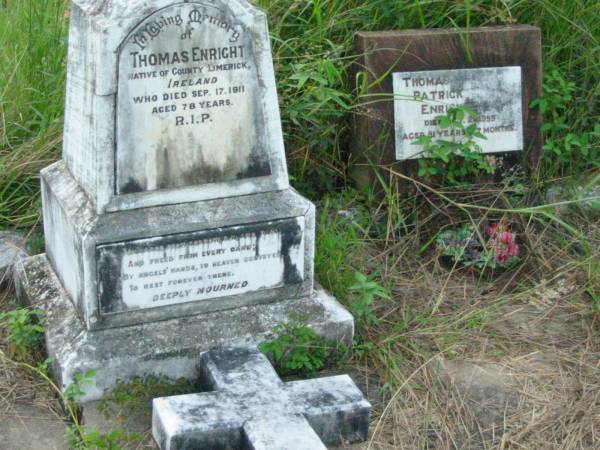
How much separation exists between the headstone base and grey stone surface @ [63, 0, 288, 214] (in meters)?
0.39

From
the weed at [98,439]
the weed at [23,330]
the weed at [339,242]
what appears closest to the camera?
the weed at [98,439]

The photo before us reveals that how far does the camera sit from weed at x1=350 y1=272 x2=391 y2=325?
126 inches

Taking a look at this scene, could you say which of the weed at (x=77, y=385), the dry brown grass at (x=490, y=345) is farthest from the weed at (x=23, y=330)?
the dry brown grass at (x=490, y=345)

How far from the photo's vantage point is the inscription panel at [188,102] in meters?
2.82

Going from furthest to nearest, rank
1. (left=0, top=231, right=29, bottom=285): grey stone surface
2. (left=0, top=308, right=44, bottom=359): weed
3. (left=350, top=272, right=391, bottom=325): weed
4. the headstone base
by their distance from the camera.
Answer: (left=0, top=231, right=29, bottom=285): grey stone surface → (left=350, top=272, right=391, bottom=325): weed → (left=0, top=308, right=44, bottom=359): weed → the headstone base

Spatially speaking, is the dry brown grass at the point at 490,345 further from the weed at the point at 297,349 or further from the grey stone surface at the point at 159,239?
the grey stone surface at the point at 159,239

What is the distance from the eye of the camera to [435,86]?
12.9ft

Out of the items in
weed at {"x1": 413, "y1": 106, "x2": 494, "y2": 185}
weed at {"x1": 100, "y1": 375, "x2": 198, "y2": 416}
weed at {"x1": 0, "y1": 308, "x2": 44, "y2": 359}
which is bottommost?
weed at {"x1": 100, "y1": 375, "x2": 198, "y2": 416}

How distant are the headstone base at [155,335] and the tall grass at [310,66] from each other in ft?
2.60

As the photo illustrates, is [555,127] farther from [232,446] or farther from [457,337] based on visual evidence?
[232,446]

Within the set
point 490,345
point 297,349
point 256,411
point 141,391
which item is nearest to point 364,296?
point 297,349

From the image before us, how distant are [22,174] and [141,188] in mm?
1057

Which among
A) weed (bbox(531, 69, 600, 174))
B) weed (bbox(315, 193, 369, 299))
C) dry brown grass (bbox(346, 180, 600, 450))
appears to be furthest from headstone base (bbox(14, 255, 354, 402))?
weed (bbox(531, 69, 600, 174))

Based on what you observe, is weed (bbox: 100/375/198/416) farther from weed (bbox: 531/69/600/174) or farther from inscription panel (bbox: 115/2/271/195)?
weed (bbox: 531/69/600/174)
